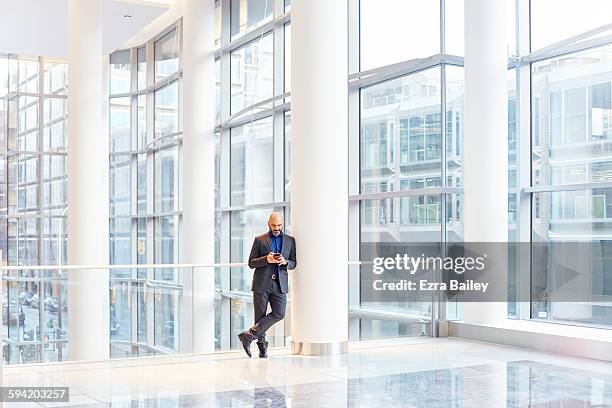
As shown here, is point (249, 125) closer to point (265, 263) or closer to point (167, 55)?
point (167, 55)

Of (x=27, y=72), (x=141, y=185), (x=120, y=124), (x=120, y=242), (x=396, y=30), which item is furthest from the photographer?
(x=120, y=124)

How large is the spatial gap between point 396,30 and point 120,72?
50.1 feet

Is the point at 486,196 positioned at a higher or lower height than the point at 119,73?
lower

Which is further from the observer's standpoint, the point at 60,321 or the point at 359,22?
the point at 359,22

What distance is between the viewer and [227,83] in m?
21.4

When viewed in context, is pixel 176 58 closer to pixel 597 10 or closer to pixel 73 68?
pixel 73 68

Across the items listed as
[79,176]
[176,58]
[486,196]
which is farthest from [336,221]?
[176,58]

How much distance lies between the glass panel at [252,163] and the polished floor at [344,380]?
792cm

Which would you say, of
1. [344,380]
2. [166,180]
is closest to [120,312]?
[344,380]

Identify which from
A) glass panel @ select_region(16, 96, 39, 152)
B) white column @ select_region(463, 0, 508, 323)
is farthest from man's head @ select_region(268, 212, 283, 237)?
glass panel @ select_region(16, 96, 39, 152)

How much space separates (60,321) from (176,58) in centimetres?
1207

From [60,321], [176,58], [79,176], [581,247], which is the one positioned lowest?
[60,321]

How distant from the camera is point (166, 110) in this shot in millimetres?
25750

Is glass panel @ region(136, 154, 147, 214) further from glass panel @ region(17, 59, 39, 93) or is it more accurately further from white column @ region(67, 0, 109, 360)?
white column @ region(67, 0, 109, 360)
